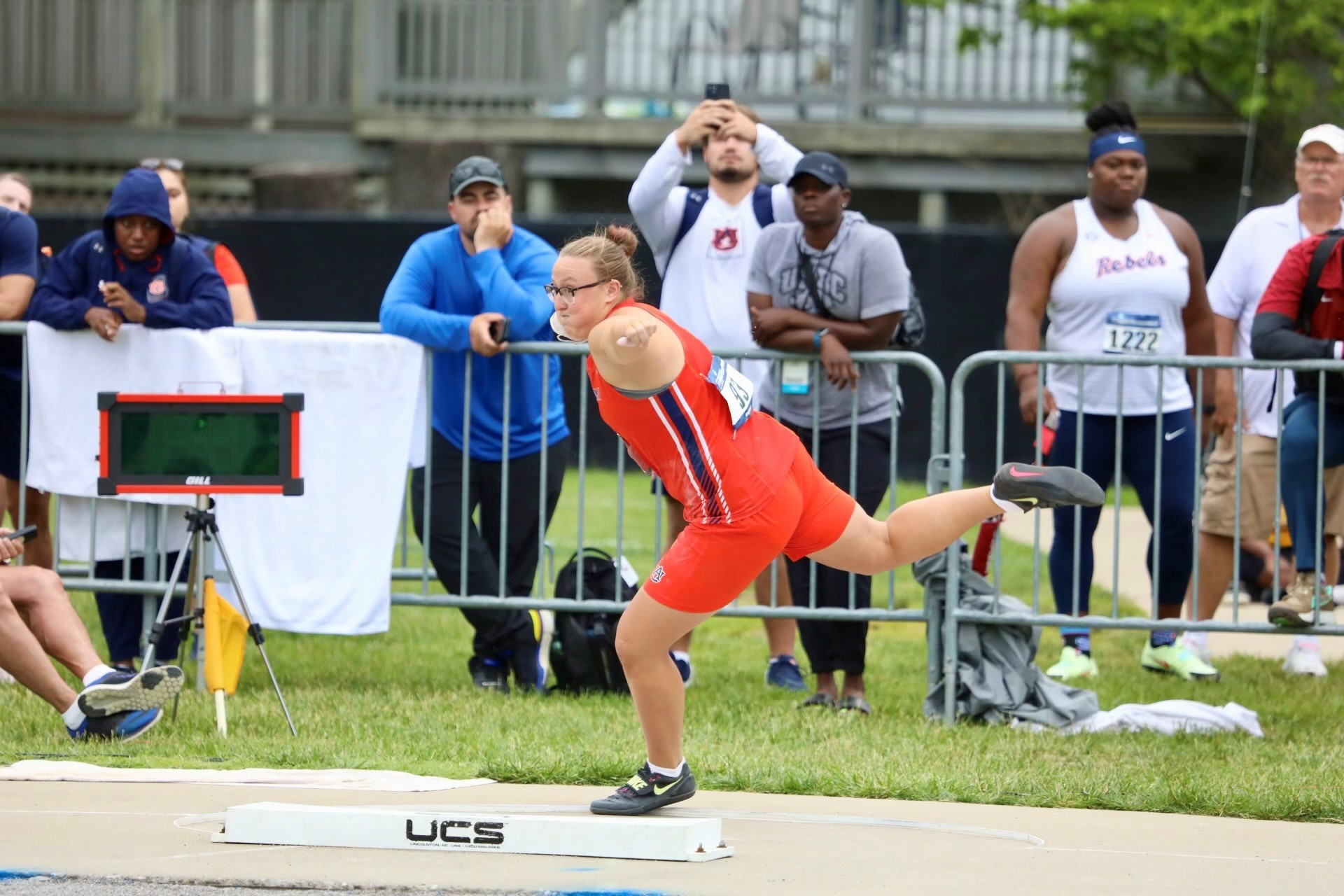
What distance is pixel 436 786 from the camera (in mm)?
5961

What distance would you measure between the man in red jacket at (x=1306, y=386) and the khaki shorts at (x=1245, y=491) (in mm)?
555

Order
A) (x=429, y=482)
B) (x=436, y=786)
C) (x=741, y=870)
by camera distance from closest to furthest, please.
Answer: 1. (x=741, y=870)
2. (x=436, y=786)
3. (x=429, y=482)

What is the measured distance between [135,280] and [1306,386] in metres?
4.84

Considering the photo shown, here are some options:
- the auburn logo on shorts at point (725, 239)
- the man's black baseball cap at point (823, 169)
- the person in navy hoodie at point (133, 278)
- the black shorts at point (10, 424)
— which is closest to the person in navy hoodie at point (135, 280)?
the person in navy hoodie at point (133, 278)

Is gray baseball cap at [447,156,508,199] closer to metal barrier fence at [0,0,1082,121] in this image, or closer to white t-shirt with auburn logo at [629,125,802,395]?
white t-shirt with auburn logo at [629,125,802,395]

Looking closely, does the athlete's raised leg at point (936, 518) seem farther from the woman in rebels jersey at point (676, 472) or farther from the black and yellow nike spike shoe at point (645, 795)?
the black and yellow nike spike shoe at point (645, 795)

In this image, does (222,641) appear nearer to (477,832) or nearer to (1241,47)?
(477,832)

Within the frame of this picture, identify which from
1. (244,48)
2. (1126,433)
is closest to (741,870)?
(1126,433)

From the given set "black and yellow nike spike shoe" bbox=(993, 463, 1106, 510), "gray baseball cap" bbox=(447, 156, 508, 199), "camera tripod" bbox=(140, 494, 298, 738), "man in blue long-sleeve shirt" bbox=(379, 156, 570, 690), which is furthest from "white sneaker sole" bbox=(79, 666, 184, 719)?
"black and yellow nike spike shoe" bbox=(993, 463, 1106, 510)

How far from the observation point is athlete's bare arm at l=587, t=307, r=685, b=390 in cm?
499

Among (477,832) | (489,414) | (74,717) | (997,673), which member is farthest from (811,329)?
(74,717)

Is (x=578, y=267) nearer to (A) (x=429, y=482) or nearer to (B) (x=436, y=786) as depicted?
(B) (x=436, y=786)

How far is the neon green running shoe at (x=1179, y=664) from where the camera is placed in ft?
27.2

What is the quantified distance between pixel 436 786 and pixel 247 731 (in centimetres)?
119
